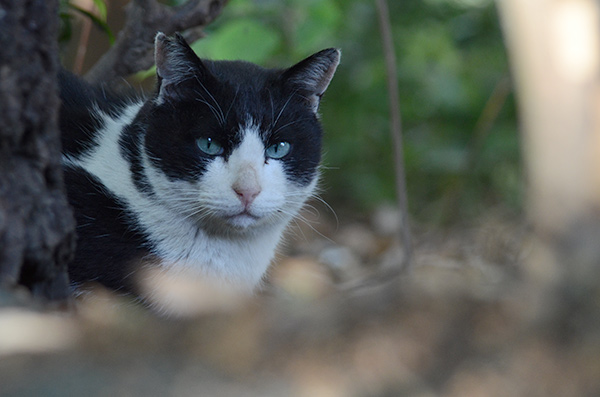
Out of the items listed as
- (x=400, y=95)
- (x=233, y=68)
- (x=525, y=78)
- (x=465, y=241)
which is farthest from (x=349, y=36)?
(x=525, y=78)

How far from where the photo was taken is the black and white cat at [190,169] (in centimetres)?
175

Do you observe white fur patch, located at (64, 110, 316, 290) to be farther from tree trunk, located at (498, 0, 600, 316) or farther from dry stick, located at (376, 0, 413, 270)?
tree trunk, located at (498, 0, 600, 316)

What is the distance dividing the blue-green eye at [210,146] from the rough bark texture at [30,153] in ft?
2.01

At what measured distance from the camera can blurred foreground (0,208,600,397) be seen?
0.87 m

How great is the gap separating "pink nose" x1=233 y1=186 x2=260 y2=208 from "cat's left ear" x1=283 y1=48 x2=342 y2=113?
378 millimetres

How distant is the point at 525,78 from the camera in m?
1.17

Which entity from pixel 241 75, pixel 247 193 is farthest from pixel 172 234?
pixel 241 75

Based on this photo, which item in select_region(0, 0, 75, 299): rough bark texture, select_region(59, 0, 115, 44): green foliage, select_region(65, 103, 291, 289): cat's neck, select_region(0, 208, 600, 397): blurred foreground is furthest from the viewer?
select_region(59, 0, 115, 44): green foliage

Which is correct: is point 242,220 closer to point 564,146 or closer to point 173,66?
point 173,66

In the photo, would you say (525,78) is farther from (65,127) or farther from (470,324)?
(65,127)

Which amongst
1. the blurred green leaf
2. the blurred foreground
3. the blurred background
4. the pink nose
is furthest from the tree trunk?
the blurred background

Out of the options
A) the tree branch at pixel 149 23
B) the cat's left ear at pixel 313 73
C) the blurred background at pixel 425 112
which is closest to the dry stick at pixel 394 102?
the cat's left ear at pixel 313 73

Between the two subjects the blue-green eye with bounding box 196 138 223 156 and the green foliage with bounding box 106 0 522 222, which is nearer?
the blue-green eye with bounding box 196 138 223 156

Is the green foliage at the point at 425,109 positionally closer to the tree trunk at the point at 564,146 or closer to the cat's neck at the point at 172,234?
the cat's neck at the point at 172,234
